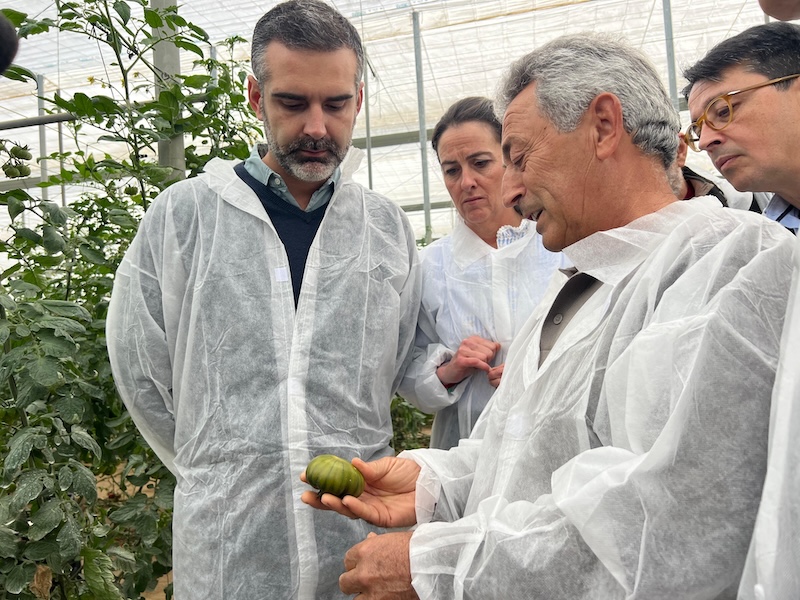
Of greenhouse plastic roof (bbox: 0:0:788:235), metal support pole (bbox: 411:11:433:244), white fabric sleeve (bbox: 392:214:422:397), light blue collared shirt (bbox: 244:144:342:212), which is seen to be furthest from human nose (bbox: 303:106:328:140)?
metal support pole (bbox: 411:11:433:244)

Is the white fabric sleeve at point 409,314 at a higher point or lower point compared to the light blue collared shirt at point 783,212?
lower

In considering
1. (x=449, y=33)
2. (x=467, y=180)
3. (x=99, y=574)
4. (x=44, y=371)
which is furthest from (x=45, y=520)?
(x=449, y=33)

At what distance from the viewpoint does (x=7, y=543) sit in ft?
6.29

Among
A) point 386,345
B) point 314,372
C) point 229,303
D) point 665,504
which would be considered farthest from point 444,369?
point 665,504

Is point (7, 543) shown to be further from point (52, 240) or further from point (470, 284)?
point (470, 284)

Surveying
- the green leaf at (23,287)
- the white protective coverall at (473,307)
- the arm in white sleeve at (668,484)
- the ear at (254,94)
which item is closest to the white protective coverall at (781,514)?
the arm in white sleeve at (668,484)

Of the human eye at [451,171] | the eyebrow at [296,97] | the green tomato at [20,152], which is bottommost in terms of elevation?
the human eye at [451,171]

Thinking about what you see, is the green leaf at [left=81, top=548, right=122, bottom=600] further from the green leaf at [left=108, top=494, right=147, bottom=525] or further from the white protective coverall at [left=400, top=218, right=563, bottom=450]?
the white protective coverall at [left=400, top=218, right=563, bottom=450]

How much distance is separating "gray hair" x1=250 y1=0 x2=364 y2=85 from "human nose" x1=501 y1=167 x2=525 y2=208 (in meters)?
0.71

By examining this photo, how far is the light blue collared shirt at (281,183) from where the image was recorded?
1.99 metres

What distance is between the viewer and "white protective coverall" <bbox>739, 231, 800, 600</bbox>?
853mm

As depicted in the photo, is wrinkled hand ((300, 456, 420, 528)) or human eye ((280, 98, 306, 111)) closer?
wrinkled hand ((300, 456, 420, 528))

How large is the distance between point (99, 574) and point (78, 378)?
0.55 m

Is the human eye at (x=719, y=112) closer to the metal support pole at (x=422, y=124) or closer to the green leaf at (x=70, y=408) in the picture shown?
the green leaf at (x=70, y=408)
